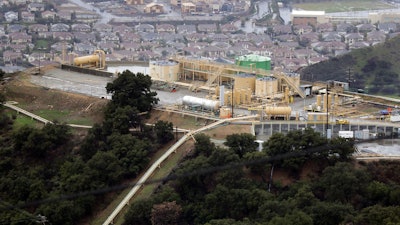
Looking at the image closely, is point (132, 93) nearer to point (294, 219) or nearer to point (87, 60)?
point (87, 60)

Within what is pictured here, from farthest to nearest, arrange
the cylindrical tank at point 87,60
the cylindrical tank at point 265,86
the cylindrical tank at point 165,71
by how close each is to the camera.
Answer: the cylindrical tank at point 87,60 < the cylindrical tank at point 165,71 < the cylindrical tank at point 265,86

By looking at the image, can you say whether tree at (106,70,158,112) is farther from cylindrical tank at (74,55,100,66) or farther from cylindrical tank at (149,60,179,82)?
cylindrical tank at (74,55,100,66)

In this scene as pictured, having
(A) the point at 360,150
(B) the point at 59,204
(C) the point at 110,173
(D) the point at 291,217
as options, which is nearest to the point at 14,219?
(B) the point at 59,204

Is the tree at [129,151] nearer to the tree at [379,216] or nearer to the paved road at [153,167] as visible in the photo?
the paved road at [153,167]

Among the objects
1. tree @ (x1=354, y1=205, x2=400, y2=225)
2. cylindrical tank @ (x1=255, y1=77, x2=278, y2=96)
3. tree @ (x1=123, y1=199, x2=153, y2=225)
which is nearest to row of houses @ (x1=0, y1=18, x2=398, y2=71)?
cylindrical tank @ (x1=255, y1=77, x2=278, y2=96)

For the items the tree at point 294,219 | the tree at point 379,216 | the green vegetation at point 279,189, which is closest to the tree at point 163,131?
the green vegetation at point 279,189
